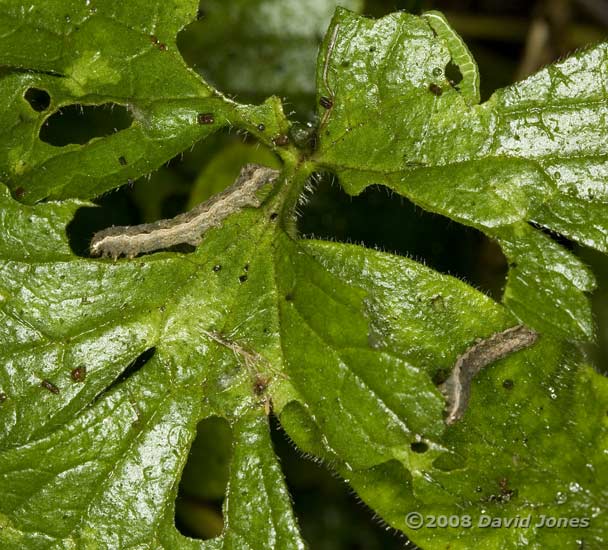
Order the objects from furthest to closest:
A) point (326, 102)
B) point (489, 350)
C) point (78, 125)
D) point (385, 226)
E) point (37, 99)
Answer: point (385, 226) < point (78, 125) < point (37, 99) < point (326, 102) < point (489, 350)

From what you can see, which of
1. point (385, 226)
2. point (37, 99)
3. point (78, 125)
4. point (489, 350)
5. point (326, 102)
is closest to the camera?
point (489, 350)

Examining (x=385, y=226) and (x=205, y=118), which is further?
(x=385, y=226)

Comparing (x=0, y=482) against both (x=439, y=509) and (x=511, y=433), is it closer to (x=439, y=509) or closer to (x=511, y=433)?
(x=439, y=509)

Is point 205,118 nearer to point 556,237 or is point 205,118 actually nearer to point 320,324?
point 320,324

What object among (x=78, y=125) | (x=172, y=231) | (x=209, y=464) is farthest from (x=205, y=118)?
(x=209, y=464)

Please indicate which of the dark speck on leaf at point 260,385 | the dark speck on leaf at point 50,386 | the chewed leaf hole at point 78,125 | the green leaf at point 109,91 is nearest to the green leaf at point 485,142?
the green leaf at point 109,91

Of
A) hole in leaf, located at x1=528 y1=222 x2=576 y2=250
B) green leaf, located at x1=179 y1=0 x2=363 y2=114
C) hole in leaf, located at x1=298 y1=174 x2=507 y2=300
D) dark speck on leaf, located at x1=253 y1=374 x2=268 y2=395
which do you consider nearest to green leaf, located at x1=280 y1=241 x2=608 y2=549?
dark speck on leaf, located at x1=253 y1=374 x2=268 y2=395

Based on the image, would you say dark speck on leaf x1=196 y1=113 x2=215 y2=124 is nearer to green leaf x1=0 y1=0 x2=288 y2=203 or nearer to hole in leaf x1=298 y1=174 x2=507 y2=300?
green leaf x1=0 y1=0 x2=288 y2=203
